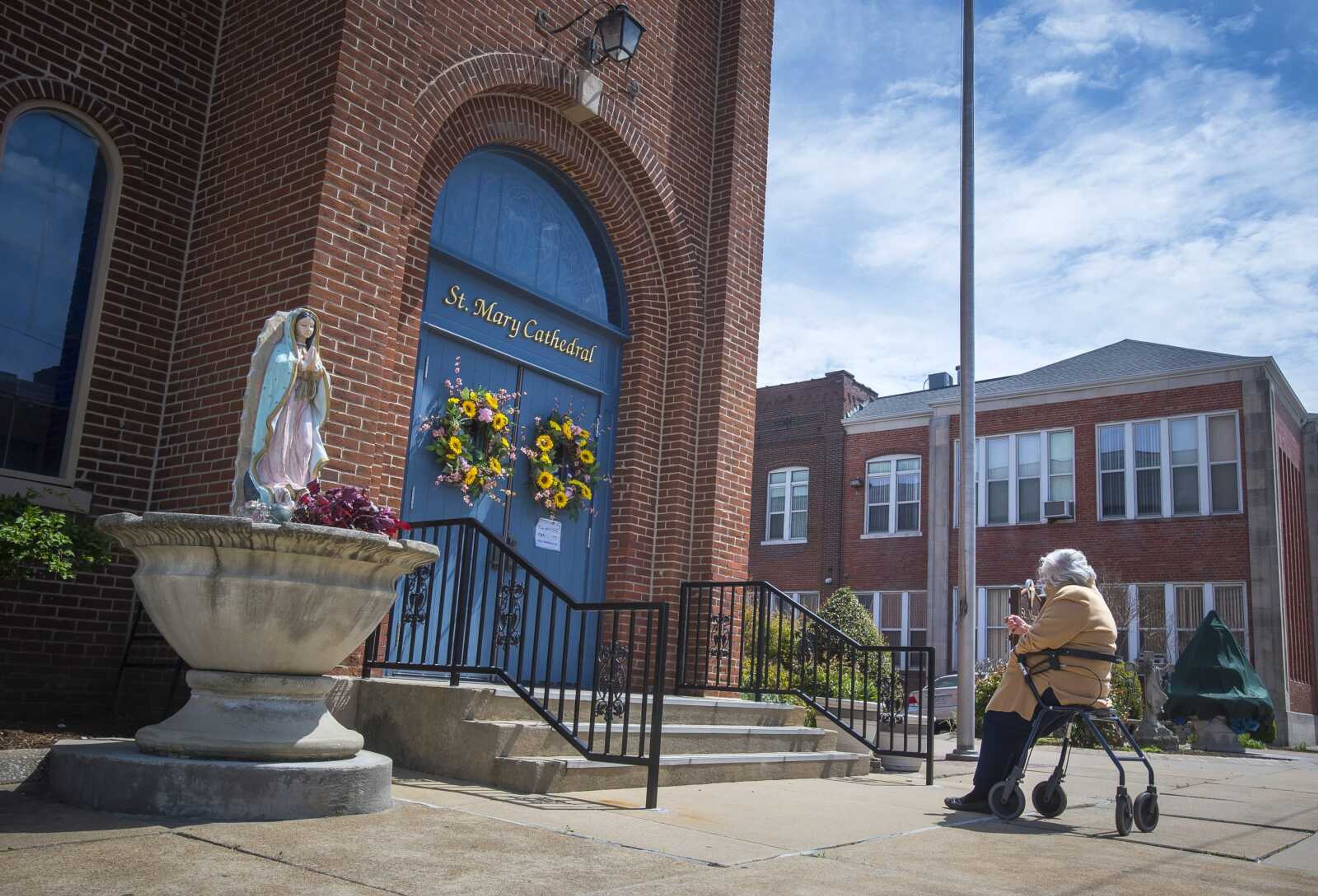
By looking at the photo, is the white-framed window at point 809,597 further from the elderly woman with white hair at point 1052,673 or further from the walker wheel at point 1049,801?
the walker wheel at point 1049,801

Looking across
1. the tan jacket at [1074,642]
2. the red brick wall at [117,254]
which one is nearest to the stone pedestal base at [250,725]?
the red brick wall at [117,254]

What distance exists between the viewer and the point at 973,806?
5848mm

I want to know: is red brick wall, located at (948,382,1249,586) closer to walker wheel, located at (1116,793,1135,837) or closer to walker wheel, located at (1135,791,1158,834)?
walker wheel, located at (1135,791,1158,834)

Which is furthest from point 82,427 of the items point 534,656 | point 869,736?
point 869,736

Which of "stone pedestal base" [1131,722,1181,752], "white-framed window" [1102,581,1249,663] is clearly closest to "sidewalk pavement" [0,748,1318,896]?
"stone pedestal base" [1131,722,1181,752]

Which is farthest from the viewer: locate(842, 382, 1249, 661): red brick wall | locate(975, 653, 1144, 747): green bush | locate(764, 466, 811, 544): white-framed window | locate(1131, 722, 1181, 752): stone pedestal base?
locate(764, 466, 811, 544): white-framed window

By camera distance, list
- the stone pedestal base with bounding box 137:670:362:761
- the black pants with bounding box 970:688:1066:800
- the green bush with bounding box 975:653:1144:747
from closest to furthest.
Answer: the stone pedestal base with bounding box 137:670:362:761 → the black pants with bounding box 970:688:1066:800 → the green bush with bounding box 975:653:1144:747

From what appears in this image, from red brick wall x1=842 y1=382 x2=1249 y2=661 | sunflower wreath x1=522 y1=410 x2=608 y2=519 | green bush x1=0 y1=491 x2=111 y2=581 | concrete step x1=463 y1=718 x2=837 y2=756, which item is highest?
red brick wall x1=842 y1=382 x2=1249 y2=661

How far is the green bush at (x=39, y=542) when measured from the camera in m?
5.23

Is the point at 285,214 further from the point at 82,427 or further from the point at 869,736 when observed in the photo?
the point at 869,736

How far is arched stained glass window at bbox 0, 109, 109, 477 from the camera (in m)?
6.69

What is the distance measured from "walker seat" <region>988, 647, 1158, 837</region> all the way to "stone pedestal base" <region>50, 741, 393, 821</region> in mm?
3215

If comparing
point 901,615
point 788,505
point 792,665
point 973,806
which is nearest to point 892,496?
point 901,615

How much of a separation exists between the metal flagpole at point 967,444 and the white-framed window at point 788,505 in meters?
16.5
